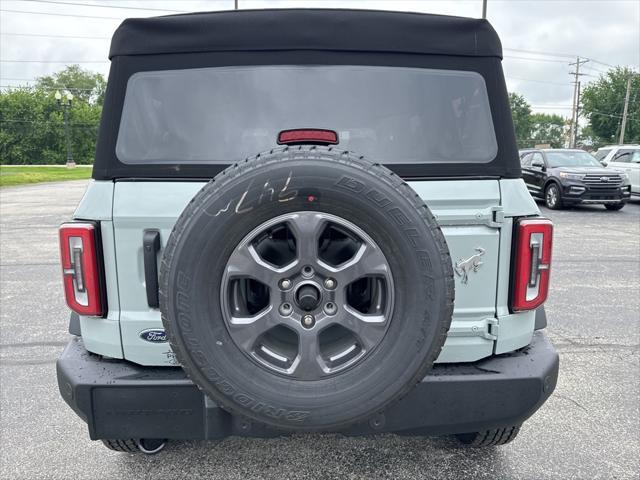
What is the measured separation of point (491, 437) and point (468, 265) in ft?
3.58

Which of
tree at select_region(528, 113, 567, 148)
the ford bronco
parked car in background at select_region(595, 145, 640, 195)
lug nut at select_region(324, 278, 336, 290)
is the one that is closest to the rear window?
the ford bronco

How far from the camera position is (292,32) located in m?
1.99

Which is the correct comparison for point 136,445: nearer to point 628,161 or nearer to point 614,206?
point 614,206

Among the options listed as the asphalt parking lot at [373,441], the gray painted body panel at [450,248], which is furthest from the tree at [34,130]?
the gray painted body panel at [450,248]

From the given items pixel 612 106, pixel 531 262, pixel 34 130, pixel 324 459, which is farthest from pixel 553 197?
pixel 34 130

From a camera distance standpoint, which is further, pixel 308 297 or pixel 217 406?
pixel 217 406

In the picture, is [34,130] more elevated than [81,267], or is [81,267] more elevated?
[34,130]

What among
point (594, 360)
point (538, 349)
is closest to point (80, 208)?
point (538, 349)

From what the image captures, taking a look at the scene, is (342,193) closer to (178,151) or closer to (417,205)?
(417,205)

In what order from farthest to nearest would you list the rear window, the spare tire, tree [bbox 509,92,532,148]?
1. tree [bbox 509,92,532,148]
2. the rear window
3. the spare tire

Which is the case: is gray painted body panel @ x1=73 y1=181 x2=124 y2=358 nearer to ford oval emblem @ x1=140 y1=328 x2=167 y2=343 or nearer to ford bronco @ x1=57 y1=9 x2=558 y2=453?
ford bronco @ x1=57 y1=9 x2=558 y2=453

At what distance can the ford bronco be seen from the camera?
1786 mm

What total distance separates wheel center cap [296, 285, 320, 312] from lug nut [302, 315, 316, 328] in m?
0.04

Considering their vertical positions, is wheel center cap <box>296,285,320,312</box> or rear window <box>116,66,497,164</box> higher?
rear window <box>116,66,497,164</box>
